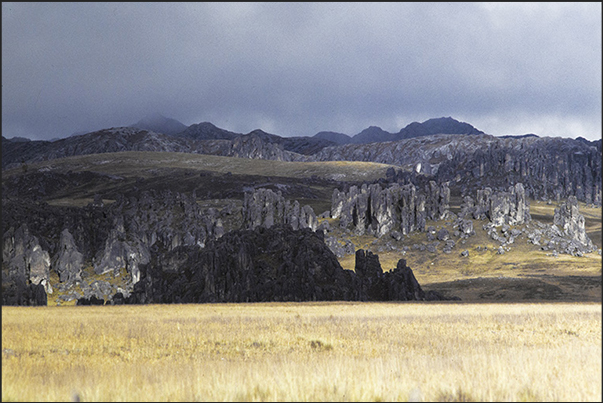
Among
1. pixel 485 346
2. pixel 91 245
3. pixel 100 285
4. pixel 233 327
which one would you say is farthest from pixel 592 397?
pixel 91 245

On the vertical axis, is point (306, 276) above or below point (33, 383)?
below

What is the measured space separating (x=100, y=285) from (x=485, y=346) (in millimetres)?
67371

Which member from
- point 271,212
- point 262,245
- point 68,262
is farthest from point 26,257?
point 271,212

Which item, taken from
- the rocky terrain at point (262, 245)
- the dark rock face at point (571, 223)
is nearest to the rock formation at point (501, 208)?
the rocky terrain at point (262, 245)

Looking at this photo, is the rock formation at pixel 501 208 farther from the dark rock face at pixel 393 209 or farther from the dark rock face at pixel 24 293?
the dark rock face at pixel 24 293

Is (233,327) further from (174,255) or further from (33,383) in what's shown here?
(174,255)

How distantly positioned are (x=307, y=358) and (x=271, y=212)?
357 feet

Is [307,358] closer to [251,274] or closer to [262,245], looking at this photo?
[251,274]

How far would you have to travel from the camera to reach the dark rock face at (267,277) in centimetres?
5706

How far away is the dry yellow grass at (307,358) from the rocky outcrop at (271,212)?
3645 inches

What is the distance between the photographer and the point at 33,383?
1034cm

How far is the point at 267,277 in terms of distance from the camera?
5975 cm

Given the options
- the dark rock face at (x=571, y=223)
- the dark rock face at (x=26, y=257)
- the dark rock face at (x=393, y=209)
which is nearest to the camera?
the dark rock face at (x=26, y=257)

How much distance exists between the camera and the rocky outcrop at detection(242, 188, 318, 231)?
123m
